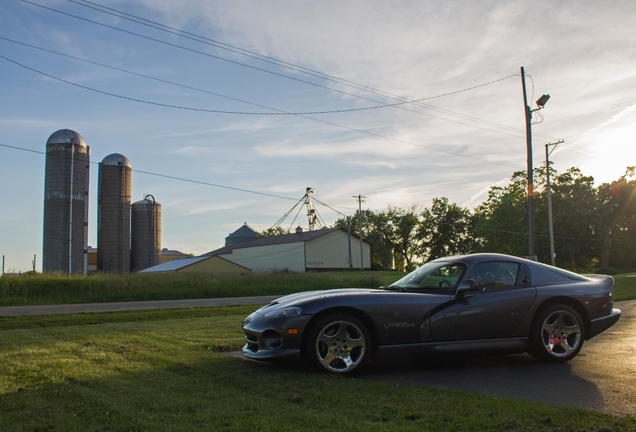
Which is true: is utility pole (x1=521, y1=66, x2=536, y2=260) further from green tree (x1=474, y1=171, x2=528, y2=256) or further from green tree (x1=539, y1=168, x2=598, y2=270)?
green tree (x1=474, y1=171, x2=528, y2=256)

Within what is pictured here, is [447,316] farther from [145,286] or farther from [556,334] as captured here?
[145,286]

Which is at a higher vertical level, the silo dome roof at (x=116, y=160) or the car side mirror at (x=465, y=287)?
the silo dome roof at (x=116, y=160)

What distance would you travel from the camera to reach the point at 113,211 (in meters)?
48.3

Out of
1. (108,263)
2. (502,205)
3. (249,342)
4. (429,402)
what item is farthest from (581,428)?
(502,205)

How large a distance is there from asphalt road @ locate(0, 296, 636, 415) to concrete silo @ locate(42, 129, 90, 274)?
3831cm

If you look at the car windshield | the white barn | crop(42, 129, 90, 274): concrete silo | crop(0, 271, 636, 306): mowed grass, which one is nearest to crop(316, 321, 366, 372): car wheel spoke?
the car windshield

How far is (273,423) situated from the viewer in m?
4.13

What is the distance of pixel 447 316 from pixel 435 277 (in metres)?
0.69

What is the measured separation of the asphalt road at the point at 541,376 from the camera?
5.07 metres

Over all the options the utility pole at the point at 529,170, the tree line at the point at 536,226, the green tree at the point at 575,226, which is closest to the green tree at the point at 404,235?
the tree line at the point at 536,226

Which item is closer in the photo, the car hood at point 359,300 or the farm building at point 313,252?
the car hood at point 359,300

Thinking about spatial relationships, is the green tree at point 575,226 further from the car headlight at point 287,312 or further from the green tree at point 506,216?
the car headlight at point 287,312

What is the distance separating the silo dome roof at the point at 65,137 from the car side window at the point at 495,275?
131 feet

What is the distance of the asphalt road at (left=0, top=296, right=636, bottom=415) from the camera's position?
5068 millimetres
